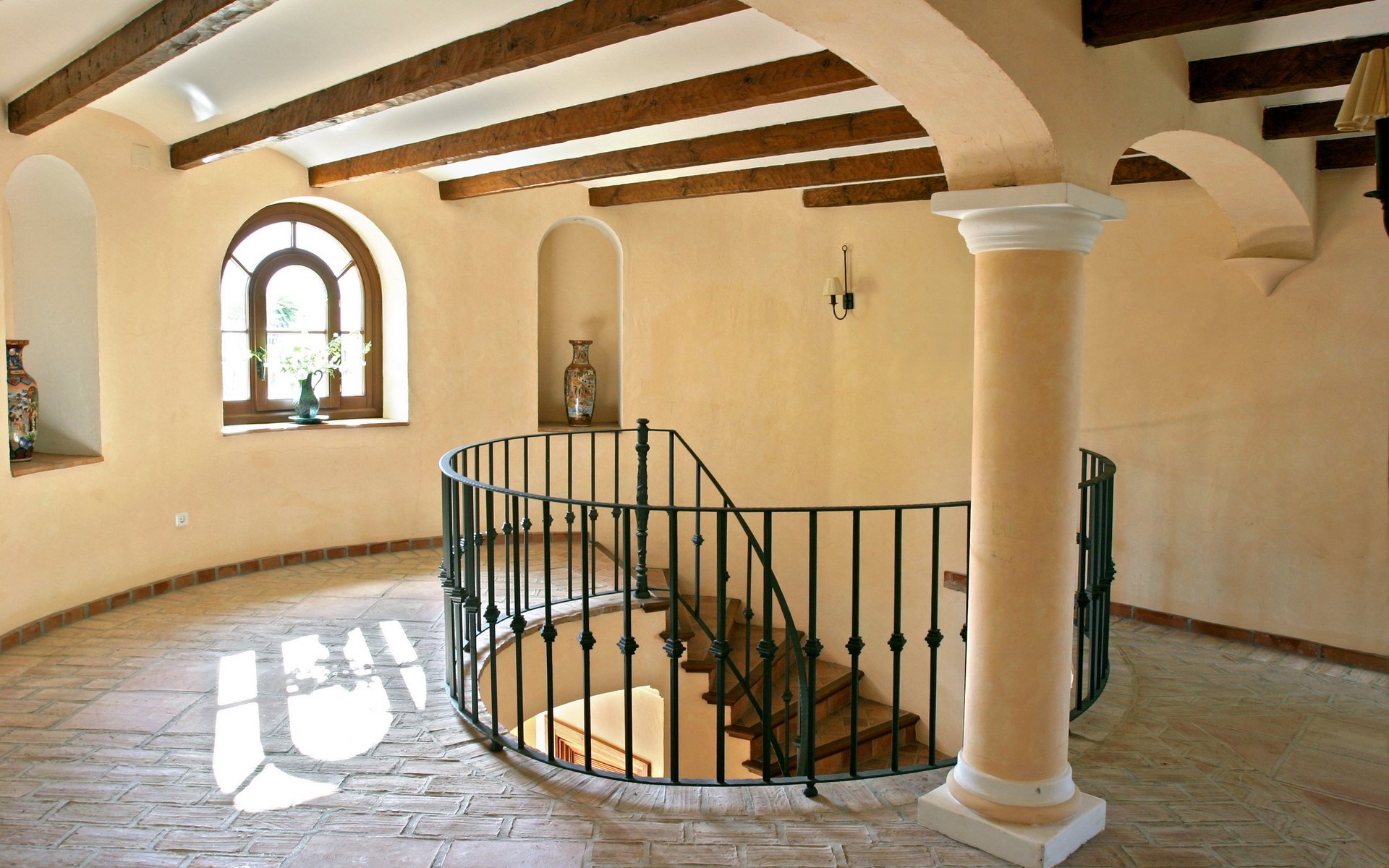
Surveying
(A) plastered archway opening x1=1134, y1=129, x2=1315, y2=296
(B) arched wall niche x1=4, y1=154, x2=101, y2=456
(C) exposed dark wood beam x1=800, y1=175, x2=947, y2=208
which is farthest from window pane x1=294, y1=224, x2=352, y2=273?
(A) plastered archway opening x1=1134, y1=129, x2=1315, y2=296

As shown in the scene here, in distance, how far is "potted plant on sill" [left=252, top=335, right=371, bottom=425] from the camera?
6195mm

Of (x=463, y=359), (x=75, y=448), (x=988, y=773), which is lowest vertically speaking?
(x=988, y=773)

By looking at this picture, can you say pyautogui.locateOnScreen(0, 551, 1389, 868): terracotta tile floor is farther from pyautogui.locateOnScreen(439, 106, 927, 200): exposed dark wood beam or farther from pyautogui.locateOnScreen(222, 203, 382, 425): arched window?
pyautogui.locateOnScreen(439, 106, 927, 200): exposed dark wood beam

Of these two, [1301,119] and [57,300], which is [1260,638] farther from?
[57,300]

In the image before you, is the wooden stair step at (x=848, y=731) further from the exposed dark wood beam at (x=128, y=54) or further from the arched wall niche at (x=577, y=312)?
the exposed dark wood beam at (x=128, y=54)

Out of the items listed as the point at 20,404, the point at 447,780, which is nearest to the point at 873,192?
the point at 447,780

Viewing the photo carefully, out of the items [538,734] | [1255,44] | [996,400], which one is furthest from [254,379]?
[1255,44]

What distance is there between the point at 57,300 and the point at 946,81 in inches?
183

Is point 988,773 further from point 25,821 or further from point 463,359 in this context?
point 463,359

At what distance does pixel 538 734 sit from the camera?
25.9 feet

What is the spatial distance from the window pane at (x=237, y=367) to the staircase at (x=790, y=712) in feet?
9.72

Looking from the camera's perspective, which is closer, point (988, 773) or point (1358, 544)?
point (988, 773)

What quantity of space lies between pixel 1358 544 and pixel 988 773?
3.14 meters

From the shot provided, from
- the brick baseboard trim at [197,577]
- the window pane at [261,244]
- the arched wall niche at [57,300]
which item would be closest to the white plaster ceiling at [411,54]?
the arched wall niche at [57,300]
